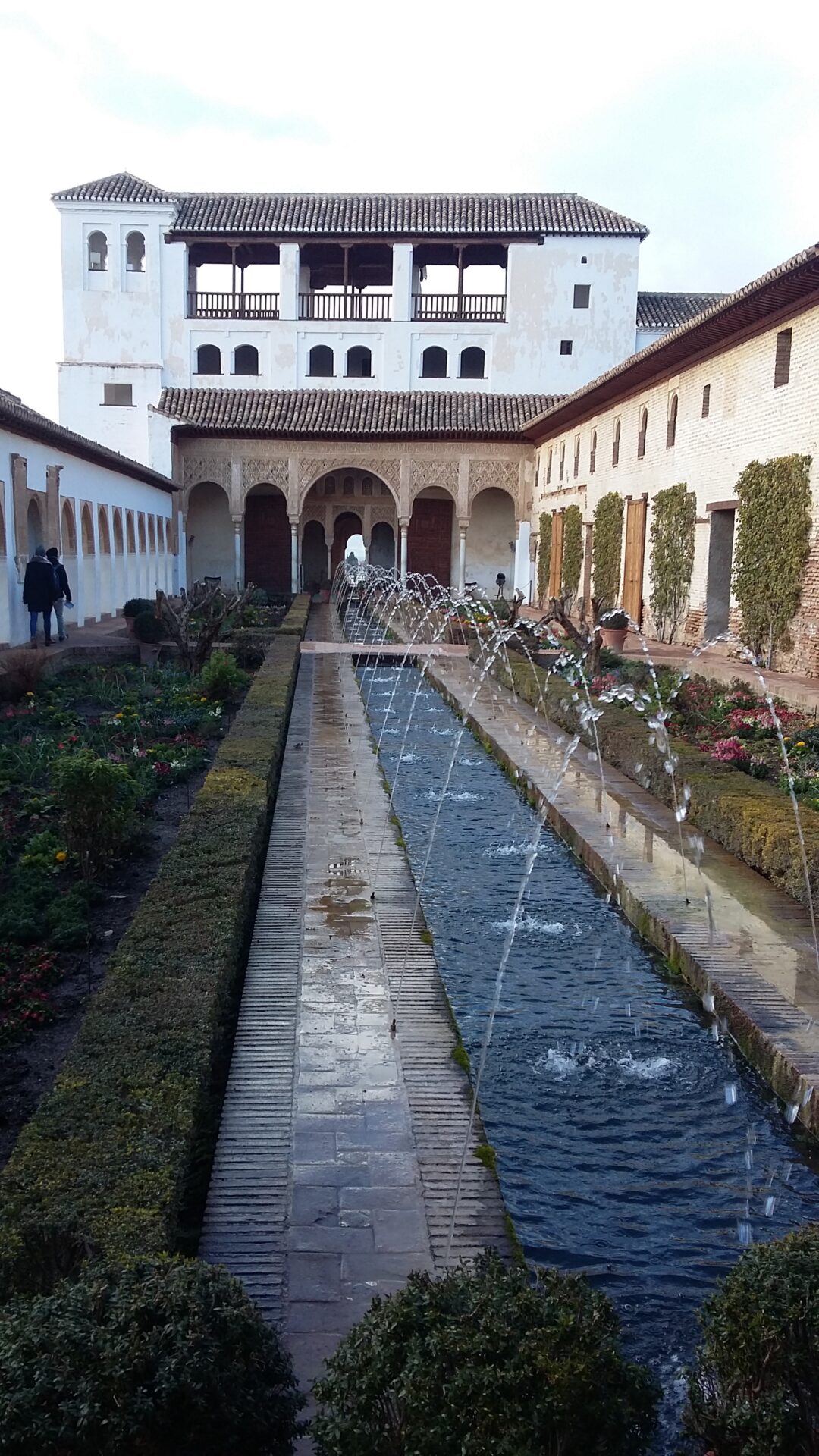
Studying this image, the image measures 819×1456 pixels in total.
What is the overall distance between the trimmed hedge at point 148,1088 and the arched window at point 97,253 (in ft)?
104

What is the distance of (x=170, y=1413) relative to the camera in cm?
204

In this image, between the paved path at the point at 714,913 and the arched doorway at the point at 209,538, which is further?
the arched doorway at the point at 209,538

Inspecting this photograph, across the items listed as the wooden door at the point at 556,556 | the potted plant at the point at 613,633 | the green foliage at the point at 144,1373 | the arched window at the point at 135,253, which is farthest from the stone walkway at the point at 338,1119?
the arched window at the point at 135,253

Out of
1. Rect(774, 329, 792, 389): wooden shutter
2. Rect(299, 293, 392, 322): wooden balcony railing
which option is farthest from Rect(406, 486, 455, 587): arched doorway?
Rect(774, 329, 792, 389): wooden shutter

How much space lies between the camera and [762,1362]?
220cm

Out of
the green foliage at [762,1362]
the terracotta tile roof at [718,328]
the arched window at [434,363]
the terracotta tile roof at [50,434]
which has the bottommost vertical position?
the green foliage at [762,1362]

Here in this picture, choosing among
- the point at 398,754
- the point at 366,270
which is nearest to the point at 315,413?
the point at 366,270

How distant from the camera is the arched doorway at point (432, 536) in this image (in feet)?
120

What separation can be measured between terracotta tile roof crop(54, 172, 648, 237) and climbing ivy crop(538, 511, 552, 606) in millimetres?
8160

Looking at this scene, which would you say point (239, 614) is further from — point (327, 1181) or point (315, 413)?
point (327, 1181)

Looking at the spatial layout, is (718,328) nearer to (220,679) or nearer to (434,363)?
(220,679)

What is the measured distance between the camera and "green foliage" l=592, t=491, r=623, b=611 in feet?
76.5

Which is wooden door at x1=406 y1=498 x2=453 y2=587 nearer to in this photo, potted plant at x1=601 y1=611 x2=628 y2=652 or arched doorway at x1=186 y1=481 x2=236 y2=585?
arched doorway at x1=186 y1=481 x2=236 y2=585

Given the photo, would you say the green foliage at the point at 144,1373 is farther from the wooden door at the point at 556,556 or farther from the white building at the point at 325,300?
the white building at the point at 325,300
